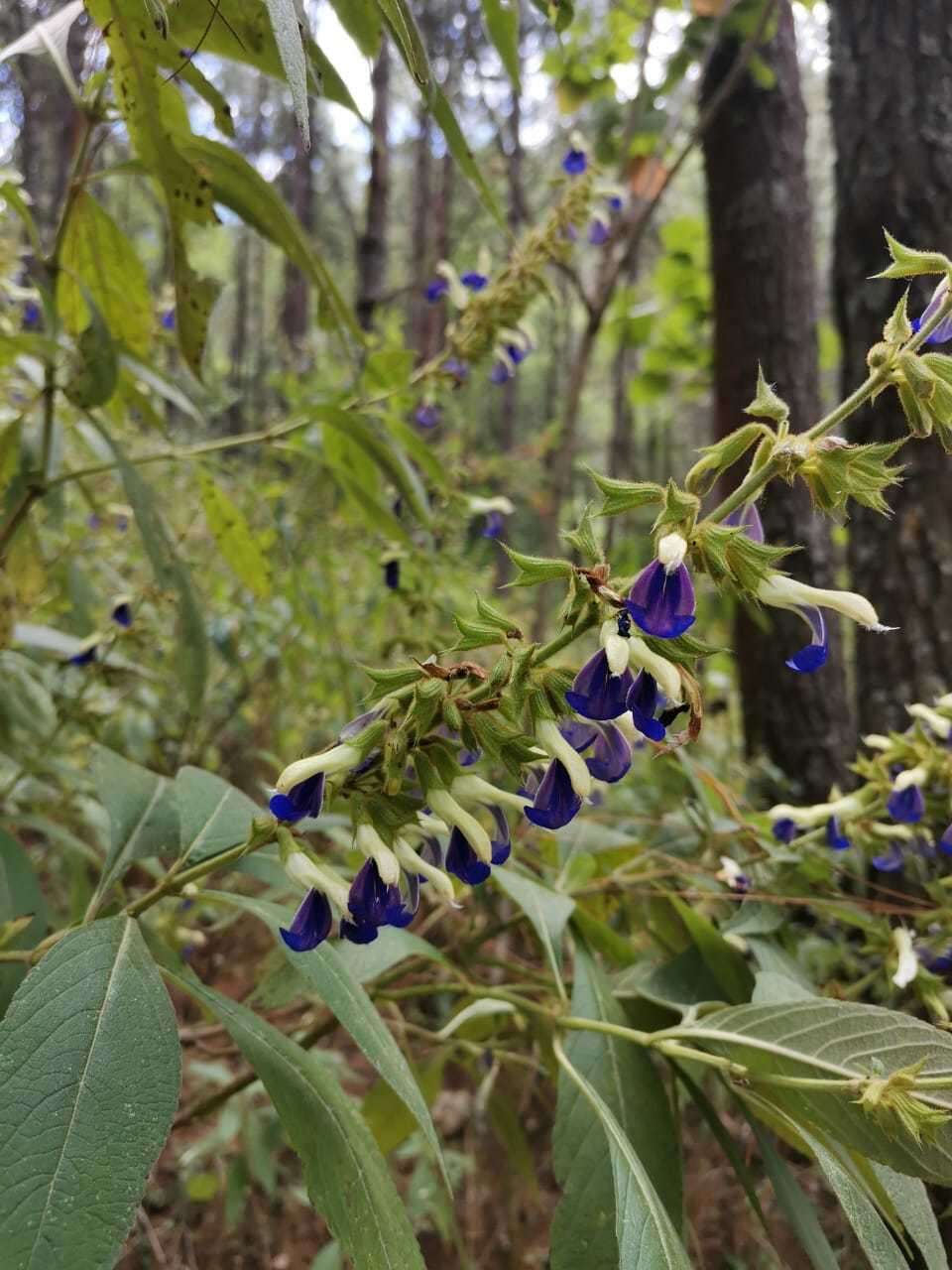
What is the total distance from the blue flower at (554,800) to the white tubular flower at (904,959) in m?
0.61

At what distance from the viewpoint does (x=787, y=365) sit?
240 cm

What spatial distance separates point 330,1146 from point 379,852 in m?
0.31

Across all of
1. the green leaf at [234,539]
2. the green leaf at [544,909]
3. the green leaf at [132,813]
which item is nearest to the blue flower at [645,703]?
the green leaf at [544,909]

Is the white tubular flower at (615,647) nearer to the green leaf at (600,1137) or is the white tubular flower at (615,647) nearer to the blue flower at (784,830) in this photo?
the green leaf at (600,1137)

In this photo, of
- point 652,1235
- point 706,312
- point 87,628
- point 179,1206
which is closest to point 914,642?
point 652,1235

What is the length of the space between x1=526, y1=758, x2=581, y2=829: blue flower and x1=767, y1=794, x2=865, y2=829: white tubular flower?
2.03 feet

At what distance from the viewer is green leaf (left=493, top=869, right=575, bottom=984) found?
3.67 feet

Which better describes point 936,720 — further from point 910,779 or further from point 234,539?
point 234,539

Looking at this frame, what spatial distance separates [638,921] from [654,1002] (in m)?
0.35

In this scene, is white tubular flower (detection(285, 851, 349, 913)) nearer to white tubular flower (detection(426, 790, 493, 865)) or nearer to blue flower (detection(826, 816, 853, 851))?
white tubular flower (detection(426, 790, 493, 865))

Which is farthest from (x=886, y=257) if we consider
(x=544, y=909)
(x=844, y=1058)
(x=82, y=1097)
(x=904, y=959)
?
(x=82, y=1097)

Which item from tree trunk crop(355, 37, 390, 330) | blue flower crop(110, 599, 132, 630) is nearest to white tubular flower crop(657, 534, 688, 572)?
blue flower crop(110, 599, 132, 630)

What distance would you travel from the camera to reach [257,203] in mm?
1209

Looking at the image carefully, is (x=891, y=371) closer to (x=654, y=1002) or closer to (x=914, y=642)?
(x=654, y=1002)
